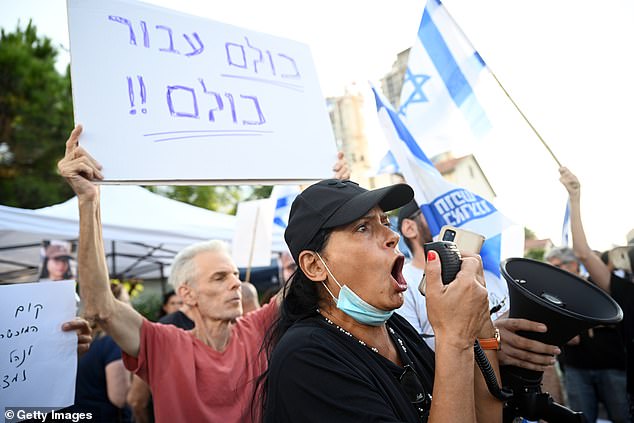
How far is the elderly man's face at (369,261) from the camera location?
1.50 m

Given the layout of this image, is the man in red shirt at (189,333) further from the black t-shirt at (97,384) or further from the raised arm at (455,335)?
the black t-shirt at (97,384)

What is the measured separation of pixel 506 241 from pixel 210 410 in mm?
1727

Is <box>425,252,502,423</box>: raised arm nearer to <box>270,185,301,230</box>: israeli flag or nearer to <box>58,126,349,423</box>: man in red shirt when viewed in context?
<box>58,126,349,423</box>: man in red shirt

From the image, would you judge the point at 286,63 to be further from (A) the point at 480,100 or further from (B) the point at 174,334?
(B) the point at 174,334

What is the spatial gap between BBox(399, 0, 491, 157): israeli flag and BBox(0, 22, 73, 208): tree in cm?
1695

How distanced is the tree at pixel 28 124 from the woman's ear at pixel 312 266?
59.1ft

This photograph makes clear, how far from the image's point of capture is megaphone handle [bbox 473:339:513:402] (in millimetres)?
1535

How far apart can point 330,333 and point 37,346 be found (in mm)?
1342

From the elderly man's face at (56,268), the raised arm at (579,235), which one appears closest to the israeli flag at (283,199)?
the elderly man's face at (56,268)

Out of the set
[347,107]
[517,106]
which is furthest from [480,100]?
[347,107]

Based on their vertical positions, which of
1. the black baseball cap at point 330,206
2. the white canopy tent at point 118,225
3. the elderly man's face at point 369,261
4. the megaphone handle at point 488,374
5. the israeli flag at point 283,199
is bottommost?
the megaphone handle at point 488,374

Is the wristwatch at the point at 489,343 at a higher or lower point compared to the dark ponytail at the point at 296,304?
lower

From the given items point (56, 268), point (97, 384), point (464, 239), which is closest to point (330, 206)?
point (464, 239)

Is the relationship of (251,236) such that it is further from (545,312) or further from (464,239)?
(545,312)
